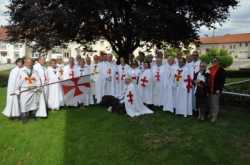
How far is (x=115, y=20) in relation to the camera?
71.6ft

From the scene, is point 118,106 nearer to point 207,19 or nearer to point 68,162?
point 68,162

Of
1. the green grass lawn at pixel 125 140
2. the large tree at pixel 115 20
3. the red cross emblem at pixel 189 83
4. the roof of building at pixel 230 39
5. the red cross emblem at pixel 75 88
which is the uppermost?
the roof of building at pixel 230 39

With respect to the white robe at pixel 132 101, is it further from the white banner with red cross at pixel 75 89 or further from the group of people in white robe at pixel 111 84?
the white banner with red cross at pixel 75 89

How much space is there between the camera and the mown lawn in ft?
26.3

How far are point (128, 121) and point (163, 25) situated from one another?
29.9 ft

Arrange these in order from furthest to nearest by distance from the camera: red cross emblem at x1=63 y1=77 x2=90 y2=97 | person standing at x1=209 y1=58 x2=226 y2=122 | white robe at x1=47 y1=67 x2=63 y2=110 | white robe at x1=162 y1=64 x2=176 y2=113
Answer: white robe at x1=47 y1=67 x2=63 y2=110 → red cross emblem at x1=63 y1=77 x2=90 y2=97 → white robe at x1=162 y1=64 x2=176 y2=113 → person standing at x1=209 y1=58 x2=226 y2=122

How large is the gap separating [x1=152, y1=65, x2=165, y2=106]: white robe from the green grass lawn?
168cm

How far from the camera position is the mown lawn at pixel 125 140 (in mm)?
8016

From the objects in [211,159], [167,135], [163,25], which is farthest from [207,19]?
[211,159]

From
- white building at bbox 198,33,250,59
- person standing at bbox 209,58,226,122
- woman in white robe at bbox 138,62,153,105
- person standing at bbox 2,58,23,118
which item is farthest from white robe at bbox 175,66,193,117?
white building at bbox 198,33,250,59

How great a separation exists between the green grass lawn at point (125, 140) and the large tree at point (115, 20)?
8344 mm

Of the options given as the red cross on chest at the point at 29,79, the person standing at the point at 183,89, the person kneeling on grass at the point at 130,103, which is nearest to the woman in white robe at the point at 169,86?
the person standing at the point at 183,89

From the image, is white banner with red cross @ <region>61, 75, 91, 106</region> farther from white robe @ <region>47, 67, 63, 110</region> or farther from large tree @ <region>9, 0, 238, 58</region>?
large tree @ <region>9, 0, 238, 58</region>

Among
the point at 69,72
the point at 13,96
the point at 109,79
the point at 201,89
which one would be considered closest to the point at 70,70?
the point at 69,72
